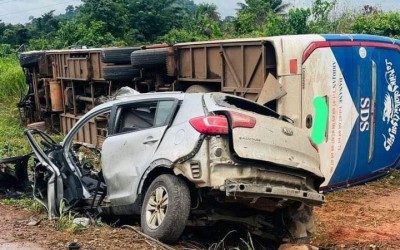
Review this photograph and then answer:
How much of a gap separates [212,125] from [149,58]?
19.8 feet

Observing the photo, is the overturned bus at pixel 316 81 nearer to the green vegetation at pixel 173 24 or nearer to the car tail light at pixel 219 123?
the car tail light at pixel 219 123

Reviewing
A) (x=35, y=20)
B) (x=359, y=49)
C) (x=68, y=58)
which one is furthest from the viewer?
(x=35, y=20)

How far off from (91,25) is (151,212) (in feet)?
101

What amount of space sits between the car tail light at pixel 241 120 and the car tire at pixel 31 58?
1242 centimetres

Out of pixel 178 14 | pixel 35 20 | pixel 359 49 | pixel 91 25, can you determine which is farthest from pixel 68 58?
pixel 35 20

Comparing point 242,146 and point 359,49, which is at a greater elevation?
point 359,49

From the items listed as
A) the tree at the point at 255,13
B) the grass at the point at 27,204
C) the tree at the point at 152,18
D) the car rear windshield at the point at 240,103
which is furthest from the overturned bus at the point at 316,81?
the tree at the point at 152,18

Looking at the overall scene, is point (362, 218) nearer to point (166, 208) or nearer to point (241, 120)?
point (241, 120)

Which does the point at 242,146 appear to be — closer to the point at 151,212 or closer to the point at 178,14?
the point at 151,212

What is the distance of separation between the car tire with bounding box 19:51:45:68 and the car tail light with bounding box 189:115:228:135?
40.4ft

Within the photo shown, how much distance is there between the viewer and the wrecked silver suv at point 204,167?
536 cm

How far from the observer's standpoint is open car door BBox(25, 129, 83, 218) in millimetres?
6871

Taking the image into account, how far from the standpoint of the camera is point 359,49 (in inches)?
373

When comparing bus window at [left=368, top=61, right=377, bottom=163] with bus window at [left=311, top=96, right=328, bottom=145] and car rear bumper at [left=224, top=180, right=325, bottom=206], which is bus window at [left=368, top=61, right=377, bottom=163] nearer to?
bus window at [left=311, top=96, right=328, bottom=145]
